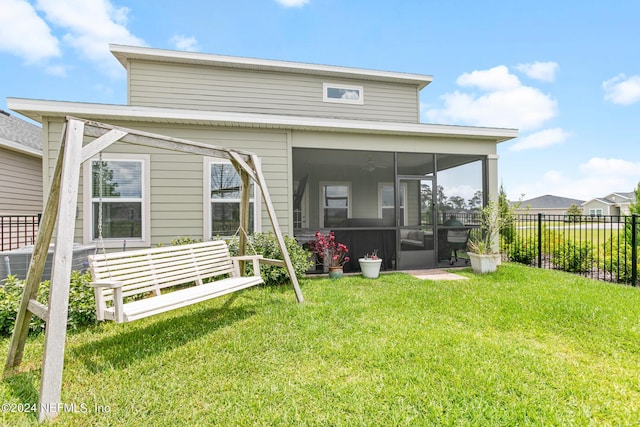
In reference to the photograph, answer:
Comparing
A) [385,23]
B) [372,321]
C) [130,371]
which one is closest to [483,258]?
[372,321]

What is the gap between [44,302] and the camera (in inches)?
135

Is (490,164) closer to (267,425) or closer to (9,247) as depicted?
(267,425)

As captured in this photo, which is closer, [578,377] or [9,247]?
[578,377]

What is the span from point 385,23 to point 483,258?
295 inches

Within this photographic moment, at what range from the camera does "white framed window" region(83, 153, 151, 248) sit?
5395mm

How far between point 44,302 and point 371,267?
189 inches

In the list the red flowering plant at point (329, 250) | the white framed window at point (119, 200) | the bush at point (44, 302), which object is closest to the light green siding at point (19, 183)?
the white framed window at point (119, 200)

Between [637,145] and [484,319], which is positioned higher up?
[637,145]

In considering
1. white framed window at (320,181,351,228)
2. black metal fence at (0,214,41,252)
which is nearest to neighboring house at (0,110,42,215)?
black metal fence at (0,214,41,252)

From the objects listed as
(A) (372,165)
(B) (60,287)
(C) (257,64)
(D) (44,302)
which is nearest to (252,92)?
(C) (257,64)

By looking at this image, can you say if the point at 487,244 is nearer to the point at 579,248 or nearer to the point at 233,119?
the point at 579,248

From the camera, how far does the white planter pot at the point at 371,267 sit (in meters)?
5.95

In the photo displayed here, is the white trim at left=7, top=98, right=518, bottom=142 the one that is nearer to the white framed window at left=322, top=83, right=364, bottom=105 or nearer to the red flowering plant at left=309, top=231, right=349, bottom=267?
the red flowering plant at left=309, top=231, right=349, bottom=267

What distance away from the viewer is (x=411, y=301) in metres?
4.40
